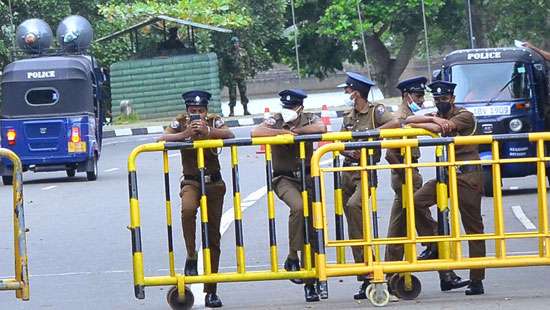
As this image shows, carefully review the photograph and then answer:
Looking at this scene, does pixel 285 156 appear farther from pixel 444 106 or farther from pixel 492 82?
pixel 492 82

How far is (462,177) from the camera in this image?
37.3ft

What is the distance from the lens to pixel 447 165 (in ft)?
36.0

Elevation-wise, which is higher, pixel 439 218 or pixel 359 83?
pixel 359 83

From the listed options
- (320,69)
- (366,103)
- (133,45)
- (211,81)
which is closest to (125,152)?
(211,81)

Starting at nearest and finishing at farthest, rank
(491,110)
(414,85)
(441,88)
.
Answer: (441,88), (414,85), (491,110)

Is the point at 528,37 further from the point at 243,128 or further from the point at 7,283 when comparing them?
the point at 7,283

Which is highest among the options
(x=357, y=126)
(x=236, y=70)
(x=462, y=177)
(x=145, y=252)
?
(x=236, y=70)

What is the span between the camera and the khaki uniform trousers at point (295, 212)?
11406mm

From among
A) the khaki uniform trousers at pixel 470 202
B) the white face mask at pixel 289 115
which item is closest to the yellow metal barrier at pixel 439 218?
the khaki uniform trousers at pixel 470 202

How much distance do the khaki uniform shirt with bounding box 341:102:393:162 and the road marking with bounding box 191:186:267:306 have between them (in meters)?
1.77

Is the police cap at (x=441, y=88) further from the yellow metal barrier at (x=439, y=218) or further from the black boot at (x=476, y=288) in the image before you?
the black boot at (x=476, y=288)

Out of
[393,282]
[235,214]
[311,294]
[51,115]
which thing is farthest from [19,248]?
[51,115]

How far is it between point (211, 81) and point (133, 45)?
14.3ft

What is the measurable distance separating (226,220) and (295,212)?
22.3 ft
